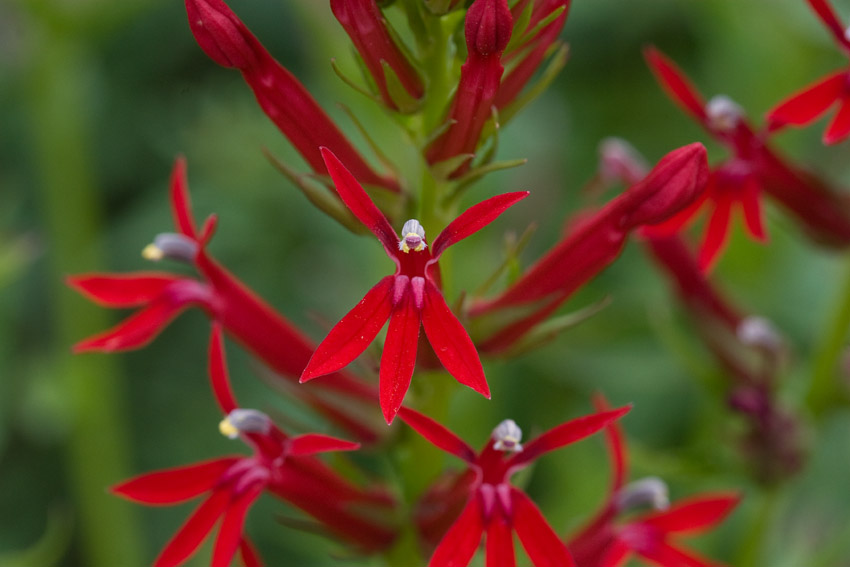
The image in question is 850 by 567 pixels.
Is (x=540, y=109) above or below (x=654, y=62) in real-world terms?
above

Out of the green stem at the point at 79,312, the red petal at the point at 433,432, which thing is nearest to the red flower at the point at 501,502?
the red petal at the point at 433,432

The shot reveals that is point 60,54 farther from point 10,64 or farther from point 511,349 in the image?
point 511,349

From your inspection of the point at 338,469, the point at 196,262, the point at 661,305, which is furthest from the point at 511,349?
the point at 661,305

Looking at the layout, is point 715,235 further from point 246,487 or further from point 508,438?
point 246,487

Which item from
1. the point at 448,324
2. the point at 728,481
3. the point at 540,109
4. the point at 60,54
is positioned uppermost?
the point at 60,54

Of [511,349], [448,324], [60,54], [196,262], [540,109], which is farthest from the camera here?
[540,109]

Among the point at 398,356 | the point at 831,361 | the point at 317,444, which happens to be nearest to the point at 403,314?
the point at 398,356
